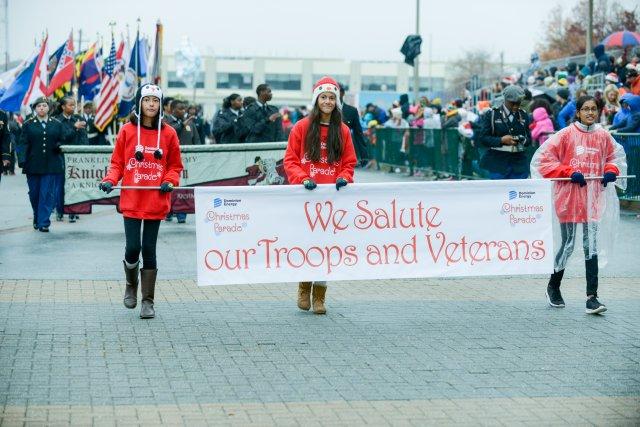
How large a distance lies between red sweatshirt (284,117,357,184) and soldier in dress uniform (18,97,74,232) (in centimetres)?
770

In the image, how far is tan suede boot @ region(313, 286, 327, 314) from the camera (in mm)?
9664

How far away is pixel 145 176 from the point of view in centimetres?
953

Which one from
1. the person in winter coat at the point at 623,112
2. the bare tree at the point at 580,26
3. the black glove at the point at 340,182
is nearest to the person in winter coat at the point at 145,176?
the black glove at the point at 340,182

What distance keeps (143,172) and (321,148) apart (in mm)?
1411

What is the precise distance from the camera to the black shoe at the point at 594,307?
9625 mm

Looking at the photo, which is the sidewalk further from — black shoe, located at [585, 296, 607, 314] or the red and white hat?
the red and white hat

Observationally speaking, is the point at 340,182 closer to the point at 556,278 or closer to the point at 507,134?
the point at 556,278

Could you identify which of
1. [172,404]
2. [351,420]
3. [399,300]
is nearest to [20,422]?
[172,404]

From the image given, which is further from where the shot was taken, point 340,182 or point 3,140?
point 3,140

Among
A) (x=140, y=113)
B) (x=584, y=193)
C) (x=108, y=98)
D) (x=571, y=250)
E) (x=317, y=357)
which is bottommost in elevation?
(x=317, y=357)

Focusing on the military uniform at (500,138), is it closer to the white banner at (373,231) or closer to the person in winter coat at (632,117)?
the white banner at (373,231)

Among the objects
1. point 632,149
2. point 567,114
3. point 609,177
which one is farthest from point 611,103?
point 609,177

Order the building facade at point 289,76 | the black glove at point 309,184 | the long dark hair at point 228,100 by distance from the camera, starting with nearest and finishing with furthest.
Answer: the black glove at point 309,184, the long dark hair at point 228,100, the building facade at point 289,76

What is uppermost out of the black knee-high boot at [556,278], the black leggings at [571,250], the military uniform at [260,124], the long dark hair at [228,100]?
the long dark hair at [228,100]
